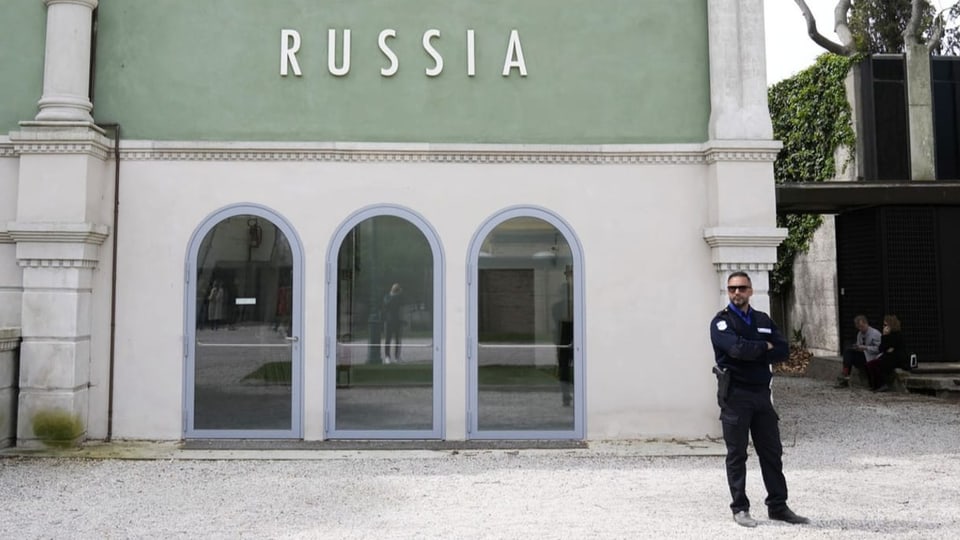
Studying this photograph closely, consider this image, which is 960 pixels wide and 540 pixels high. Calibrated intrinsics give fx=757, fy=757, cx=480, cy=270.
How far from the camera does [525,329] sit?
8.30 metres

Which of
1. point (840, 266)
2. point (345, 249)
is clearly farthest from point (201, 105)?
point (840, 266)

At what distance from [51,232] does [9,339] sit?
3.83 feet

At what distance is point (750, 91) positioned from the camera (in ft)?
27.5

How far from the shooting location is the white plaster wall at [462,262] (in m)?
8.20

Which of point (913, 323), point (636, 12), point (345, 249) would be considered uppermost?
point (636, 12)

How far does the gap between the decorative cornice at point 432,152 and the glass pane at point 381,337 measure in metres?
0.83

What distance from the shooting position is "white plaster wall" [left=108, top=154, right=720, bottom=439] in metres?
8.20

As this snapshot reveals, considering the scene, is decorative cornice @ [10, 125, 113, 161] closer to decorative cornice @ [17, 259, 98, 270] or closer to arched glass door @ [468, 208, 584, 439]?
decorative cornice @ [17, 259, 98, 270]

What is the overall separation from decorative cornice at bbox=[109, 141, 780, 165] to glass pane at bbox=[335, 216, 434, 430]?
0.83 metres

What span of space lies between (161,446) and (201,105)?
373 centimetres

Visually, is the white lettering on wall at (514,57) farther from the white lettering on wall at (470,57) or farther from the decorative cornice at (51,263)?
the decorative cornice at (51,263)

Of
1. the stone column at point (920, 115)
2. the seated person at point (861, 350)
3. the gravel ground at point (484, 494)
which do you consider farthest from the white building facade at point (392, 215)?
the stone column at point (920, 115)

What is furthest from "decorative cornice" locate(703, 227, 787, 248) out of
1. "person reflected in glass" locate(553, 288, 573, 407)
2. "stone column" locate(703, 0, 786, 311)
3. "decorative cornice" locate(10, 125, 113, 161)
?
"decorative cornice" locate(10, 125, 113, 161)

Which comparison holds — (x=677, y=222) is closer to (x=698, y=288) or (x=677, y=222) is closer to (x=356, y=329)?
(x=698, y=288)
